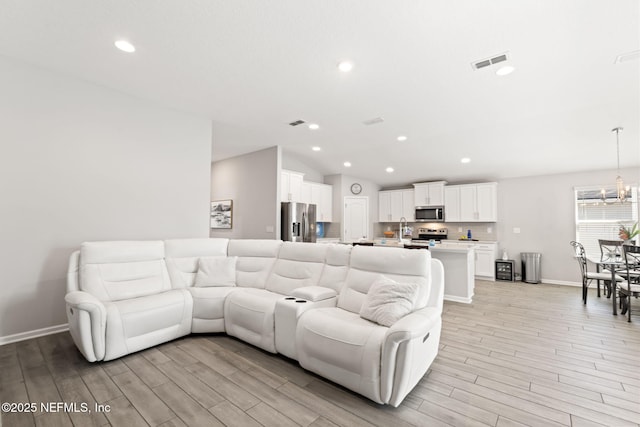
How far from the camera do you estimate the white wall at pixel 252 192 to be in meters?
5.78

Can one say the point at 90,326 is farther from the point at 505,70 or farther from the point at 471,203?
the point at 471,203

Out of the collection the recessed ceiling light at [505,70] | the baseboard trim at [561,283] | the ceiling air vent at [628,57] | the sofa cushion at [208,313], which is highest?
the ceiling air vent at [628,57]

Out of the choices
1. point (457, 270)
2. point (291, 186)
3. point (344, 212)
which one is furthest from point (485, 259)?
point (291, 186)

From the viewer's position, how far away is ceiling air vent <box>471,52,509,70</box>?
2791 mm

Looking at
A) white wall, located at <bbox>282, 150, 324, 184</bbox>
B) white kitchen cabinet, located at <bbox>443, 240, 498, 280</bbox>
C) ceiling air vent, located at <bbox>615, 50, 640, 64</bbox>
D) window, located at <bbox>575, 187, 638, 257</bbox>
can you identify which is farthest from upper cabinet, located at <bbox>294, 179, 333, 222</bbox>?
window, located at <bbox>575, 187, 638, 257</bbox>

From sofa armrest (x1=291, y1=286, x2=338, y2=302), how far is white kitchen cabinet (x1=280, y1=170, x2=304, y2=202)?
11.9 feet

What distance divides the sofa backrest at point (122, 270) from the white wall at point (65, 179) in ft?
2.04

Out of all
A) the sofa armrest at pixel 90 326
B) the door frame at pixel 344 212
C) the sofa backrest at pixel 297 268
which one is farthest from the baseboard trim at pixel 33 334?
the door frame at pixel 344 212

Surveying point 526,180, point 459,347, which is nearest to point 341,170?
point 526,180

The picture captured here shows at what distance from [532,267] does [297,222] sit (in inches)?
214

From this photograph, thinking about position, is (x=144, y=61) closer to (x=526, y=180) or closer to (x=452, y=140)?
(x=452, y=140)

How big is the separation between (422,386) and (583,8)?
10.4 feet

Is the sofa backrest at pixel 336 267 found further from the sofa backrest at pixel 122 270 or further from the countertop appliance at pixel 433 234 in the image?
the countertop appliance at pixel 433 234

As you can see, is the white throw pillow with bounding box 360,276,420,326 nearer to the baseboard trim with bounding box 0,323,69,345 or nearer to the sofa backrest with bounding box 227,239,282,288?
the sofa backrest with bounding box 227,239,282,288
